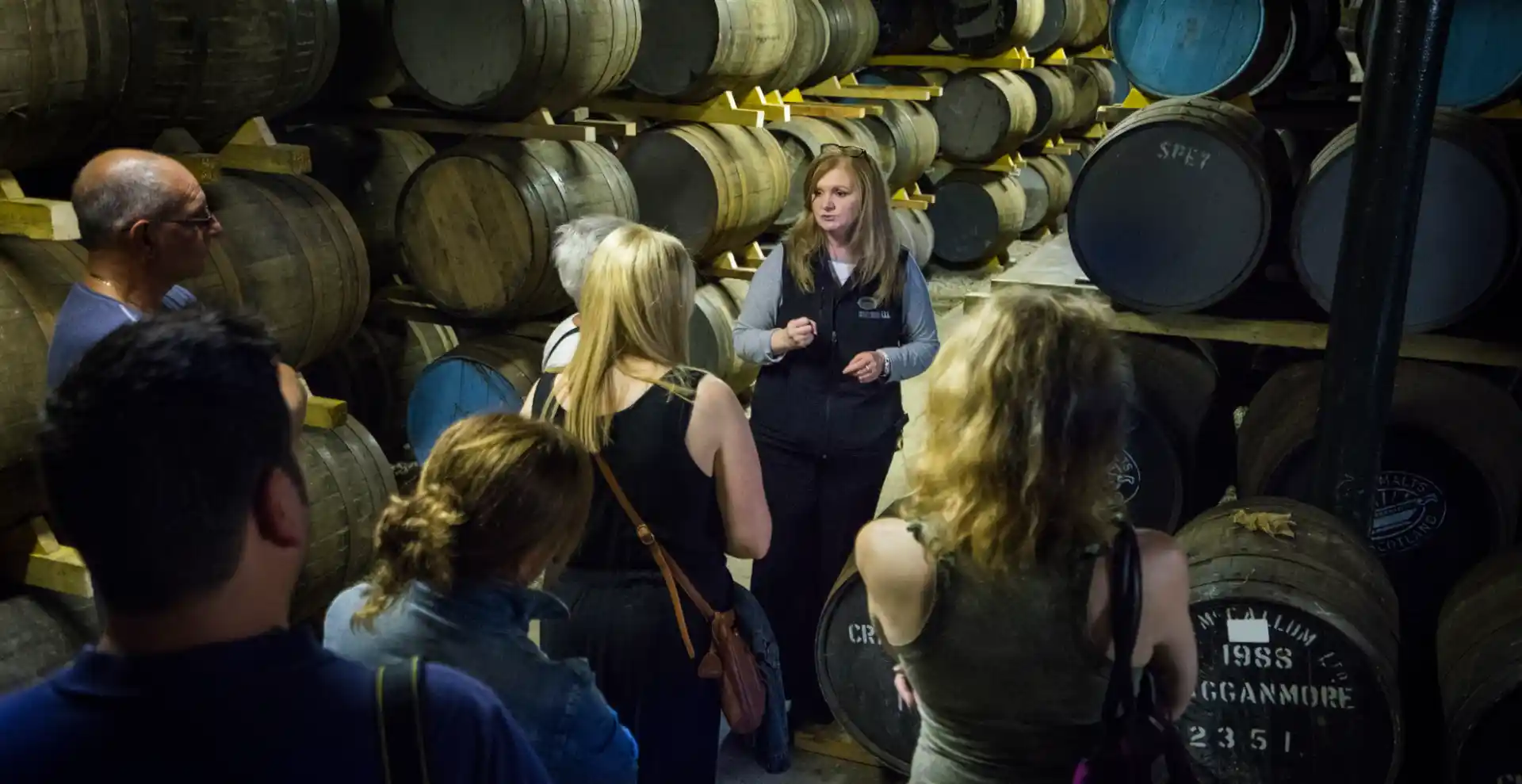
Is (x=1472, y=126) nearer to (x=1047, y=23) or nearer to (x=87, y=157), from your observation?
(x=87, y=157)

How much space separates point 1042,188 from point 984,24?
2.15 meters

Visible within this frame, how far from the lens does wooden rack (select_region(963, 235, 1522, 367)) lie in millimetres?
3566

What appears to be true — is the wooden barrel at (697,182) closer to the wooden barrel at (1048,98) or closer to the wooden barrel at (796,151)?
the wooden barrel at (796,151)

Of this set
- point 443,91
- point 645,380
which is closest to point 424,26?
point 443,91

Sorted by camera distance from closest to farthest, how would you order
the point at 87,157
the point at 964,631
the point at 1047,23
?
the point at 964,631 → the point at 87,157 → the point at 1047,23

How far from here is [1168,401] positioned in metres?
4.06

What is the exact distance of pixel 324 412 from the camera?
3.77 metres

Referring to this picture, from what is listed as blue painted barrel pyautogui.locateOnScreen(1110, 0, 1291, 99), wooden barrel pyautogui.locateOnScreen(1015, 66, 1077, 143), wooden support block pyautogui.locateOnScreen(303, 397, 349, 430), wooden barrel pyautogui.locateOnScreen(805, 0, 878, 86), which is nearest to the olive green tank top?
wooden support block pyautogui.locateOnScreen(303, 397, 349, 430)

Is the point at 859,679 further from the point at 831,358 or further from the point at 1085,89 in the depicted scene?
the point at 1085,89

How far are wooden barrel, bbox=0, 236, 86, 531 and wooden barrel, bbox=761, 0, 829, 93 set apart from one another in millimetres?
4740

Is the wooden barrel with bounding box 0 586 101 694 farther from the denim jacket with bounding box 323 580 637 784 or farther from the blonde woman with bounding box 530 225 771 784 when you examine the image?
the denim jacket with bounding box 323 580 637 784

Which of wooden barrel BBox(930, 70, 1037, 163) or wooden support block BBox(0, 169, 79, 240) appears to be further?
wooden barrel BBox(930, 70, 1037, 163)

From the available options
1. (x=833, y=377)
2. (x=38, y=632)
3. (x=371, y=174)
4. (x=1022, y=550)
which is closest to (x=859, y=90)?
(x=371, y=174)

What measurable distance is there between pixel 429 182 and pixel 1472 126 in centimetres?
368
